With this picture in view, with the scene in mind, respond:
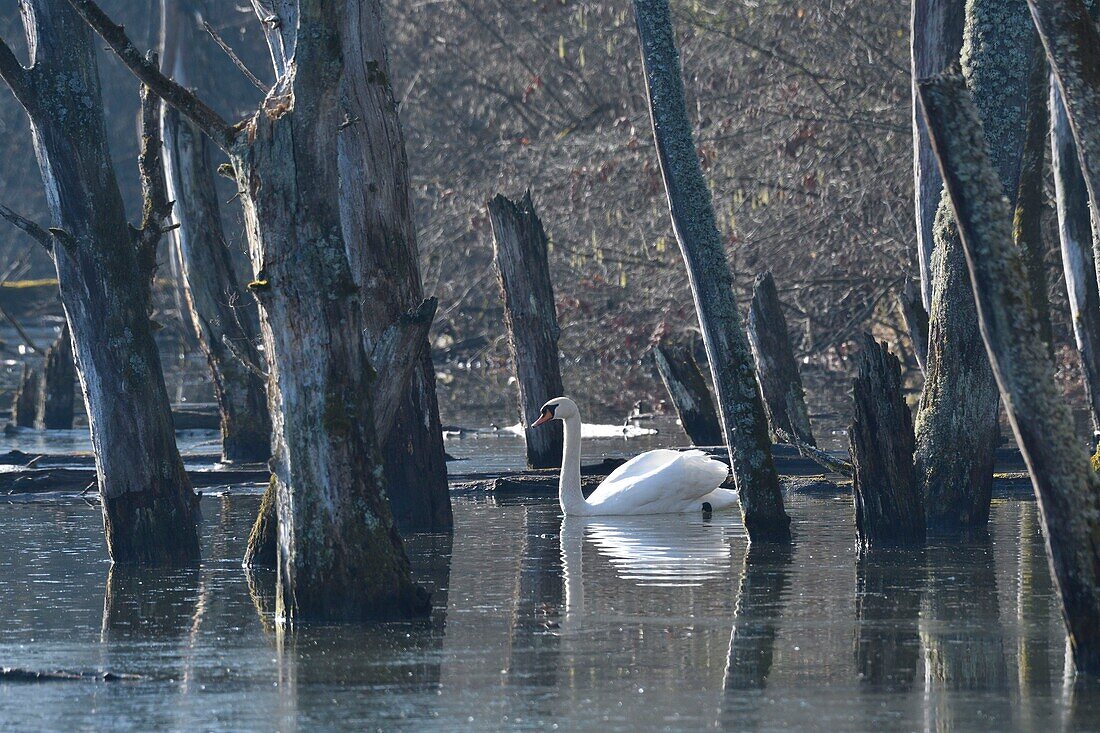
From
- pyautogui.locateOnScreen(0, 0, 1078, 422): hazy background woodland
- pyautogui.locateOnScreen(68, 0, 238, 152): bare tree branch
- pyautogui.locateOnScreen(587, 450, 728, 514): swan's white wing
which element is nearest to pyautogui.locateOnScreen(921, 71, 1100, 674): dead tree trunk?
pyautogui.locateOnScreen(68, 0, 238, 152): bare tree branch

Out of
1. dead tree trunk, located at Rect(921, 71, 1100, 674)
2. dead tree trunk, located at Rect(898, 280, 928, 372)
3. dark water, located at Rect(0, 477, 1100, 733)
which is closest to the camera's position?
dark water, located at Rect(0, 477, 1100, 733)

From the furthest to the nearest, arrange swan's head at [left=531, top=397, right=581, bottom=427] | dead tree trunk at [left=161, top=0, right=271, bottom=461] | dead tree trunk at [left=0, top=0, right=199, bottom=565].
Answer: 1. dead tree trunk at [left=161, top=0, right=271, bottom=461]
2. swan's head at [left=531, top=397, right=581, bottom=427]
3. dead tree trunk at [left=0, top=0, right=199, bottom=565]

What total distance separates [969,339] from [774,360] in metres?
4.32

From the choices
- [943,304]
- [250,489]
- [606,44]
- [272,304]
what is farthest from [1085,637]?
[606,44]

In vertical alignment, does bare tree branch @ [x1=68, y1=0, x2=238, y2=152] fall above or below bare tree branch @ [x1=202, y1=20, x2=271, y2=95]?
below

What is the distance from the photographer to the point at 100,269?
9984mm

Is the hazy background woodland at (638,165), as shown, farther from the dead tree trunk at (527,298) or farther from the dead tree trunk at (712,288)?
the dead tree trunk at (712,288)

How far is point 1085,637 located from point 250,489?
7.88 m

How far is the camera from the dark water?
6.39 metres

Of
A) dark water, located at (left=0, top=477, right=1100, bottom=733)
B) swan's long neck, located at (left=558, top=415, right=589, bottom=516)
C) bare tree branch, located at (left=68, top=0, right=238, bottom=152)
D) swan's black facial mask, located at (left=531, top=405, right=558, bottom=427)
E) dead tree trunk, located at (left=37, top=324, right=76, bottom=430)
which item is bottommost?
dark water, located at (left=0, top=477, right=1100, bottom=733)

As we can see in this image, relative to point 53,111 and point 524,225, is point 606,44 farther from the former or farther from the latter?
point 53,111

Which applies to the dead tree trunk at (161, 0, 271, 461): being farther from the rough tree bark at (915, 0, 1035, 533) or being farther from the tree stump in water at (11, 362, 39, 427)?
the rough tree bark at (915, 0, 1035, 533)

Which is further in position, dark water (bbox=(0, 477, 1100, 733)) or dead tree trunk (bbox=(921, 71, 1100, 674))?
dead tree trunk (bbox=(921, 71, 1100, 674))

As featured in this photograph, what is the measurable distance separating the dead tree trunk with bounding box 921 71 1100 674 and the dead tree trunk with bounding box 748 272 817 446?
8273mm
